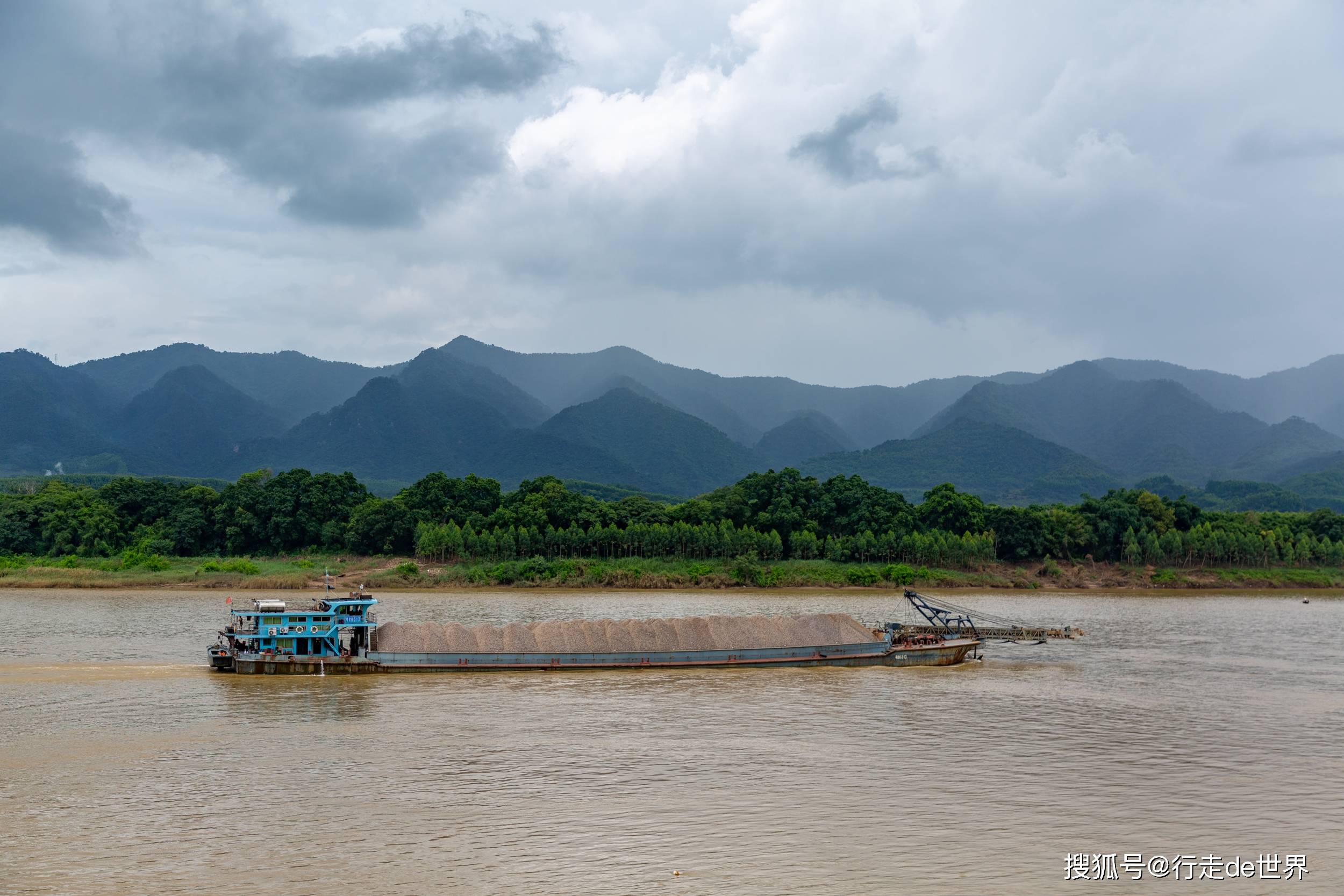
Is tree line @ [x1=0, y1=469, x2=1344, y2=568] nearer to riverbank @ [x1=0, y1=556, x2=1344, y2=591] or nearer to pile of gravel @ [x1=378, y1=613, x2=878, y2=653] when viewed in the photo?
riverbank @ [x1=0, y1=556, x2=1344, y2=591]

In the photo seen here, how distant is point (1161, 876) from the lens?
1861 centimetres

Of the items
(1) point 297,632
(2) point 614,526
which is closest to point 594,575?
(2) point 614,526

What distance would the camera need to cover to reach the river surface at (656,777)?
59.7ft

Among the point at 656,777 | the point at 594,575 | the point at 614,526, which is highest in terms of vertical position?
the point at 614,526

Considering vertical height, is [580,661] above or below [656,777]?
above

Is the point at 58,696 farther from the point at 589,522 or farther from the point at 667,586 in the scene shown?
the point at 589,522

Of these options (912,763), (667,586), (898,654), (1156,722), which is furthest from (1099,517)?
(912,763)

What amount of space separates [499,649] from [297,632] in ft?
27.1

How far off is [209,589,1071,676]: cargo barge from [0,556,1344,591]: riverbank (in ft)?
116

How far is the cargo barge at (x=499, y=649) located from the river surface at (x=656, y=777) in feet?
2.74

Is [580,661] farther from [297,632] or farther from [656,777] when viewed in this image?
[656,777]

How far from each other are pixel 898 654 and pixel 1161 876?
83.5 feet

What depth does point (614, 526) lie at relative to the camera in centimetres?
9325

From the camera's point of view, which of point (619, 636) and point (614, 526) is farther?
point (614, 526)
